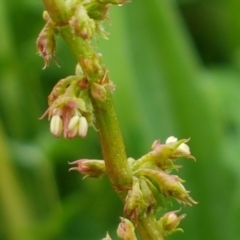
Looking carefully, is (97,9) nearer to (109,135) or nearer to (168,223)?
(109,135)

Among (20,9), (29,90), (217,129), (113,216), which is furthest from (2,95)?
(217,129)

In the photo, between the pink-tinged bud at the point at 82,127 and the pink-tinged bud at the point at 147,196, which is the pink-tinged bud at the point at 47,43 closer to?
the pink-tinged bud at the point at 82,127

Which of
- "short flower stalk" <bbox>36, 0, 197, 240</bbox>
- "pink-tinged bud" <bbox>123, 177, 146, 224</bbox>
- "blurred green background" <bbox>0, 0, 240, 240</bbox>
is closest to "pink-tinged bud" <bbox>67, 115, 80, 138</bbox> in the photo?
"short flower stalk" <bbox>36, 0, 197, 240</bbox>

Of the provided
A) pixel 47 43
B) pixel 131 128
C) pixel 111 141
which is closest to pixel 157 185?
pixel 111 141

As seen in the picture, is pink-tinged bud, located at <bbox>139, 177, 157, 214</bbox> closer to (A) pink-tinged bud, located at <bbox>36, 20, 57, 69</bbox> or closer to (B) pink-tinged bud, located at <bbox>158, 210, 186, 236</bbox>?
(B) pink-tinged bud, located at <bbox>158, 210, 186, 236</bbox>

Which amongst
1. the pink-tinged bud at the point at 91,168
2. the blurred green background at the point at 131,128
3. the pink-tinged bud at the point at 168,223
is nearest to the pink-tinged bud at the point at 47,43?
the pink-tinged bud at the point at 91,168
